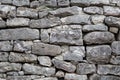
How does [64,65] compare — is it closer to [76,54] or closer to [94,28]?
[76,54]

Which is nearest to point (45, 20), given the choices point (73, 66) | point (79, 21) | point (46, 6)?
point (46, 6)

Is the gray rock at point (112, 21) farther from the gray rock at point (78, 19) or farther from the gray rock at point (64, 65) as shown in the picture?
the gray rock at point (64, 65)

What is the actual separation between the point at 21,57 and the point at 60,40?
1.80 ft

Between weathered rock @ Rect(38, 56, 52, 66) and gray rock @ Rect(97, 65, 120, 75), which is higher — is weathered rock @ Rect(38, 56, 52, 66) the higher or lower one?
the higher one

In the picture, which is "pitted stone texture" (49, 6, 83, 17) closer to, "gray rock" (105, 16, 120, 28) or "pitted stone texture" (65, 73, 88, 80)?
"gray rock" (105, 16, 120, 28)

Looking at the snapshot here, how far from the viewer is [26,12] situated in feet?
10.7

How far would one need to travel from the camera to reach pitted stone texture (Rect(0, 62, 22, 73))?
320 centimetres

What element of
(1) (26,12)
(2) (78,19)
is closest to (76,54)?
(2) (78,19)

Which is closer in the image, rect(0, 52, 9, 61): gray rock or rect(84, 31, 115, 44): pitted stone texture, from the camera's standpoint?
rect(84, 31, 115, 44): pitted stone texture

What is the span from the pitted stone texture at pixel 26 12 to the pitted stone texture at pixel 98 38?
29.1 inches

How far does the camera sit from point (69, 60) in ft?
10.3

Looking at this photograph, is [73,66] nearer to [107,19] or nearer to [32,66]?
[32,66]

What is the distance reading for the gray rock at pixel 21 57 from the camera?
3.17 meters

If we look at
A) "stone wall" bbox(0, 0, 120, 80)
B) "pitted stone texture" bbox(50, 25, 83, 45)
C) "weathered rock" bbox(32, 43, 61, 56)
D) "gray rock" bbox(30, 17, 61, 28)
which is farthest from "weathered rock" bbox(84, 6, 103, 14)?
"weathered rock" bbox(32, 43, 61, 56)
